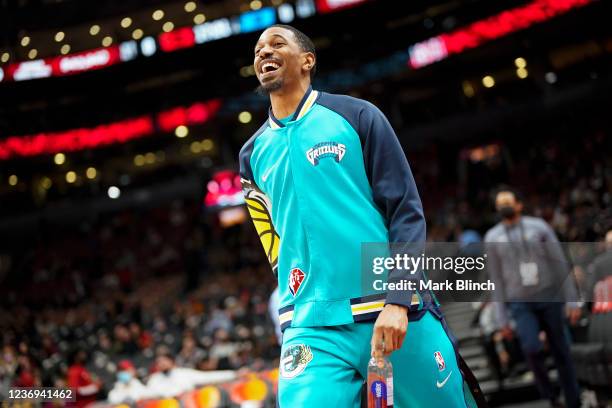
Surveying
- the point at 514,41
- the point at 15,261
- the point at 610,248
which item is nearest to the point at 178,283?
the point at 15,261

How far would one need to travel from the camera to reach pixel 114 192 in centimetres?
3419

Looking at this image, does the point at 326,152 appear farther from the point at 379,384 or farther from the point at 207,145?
the point at 207,145

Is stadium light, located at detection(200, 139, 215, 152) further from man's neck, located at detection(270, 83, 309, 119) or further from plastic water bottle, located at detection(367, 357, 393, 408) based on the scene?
plastic water bottle, located at detection(367, 357, 393, 408)

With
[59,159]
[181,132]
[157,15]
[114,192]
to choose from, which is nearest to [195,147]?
[181,132]

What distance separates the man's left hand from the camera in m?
2.82

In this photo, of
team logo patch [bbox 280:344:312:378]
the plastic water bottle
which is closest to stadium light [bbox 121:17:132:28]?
team logo patch [bbox 280:344:312:378]

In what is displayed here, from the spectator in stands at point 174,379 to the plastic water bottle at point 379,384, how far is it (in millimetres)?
7416

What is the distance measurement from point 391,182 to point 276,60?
67 cm

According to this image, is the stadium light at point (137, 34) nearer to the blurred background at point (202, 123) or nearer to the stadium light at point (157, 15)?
the blurred background at point (202, 123)

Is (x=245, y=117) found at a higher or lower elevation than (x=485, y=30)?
higher

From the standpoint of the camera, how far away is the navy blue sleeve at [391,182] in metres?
3.02

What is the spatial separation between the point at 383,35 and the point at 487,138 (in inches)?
213

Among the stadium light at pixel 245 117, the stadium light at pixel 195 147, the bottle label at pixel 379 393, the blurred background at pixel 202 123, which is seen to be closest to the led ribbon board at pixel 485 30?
the blurred background at pixel 202 123

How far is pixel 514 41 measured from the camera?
99.1ft
